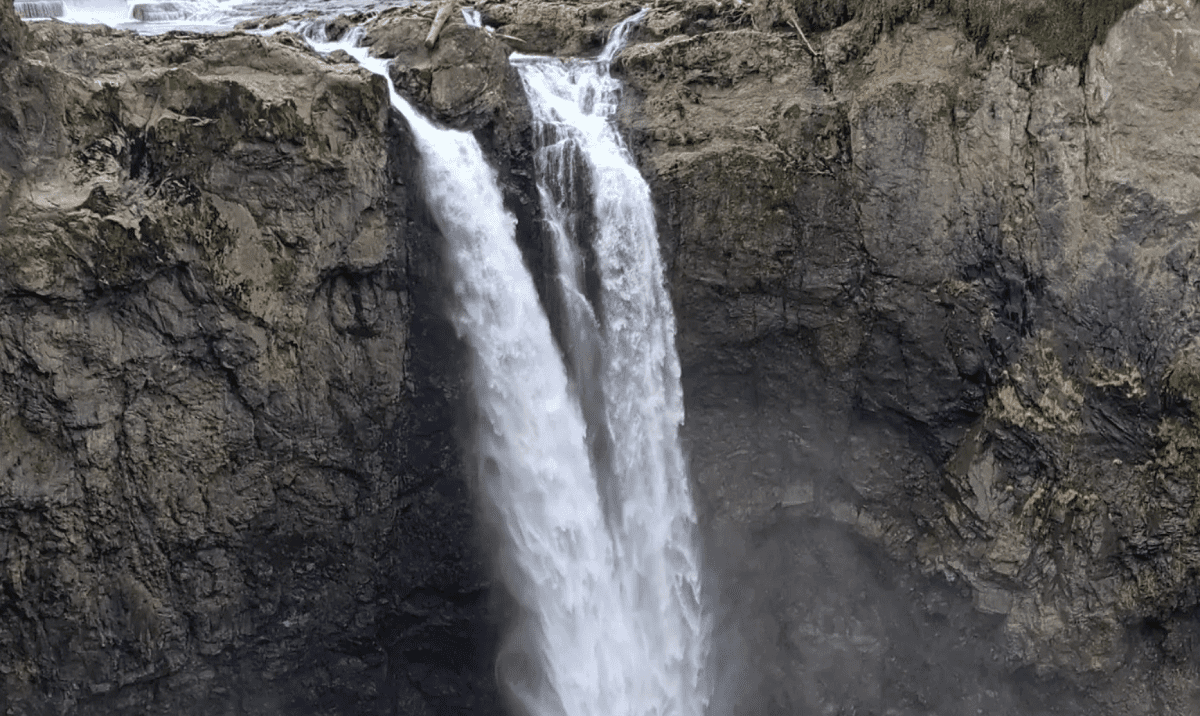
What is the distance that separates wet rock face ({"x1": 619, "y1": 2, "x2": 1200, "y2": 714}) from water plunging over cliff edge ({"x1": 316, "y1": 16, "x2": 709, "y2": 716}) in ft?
2.84

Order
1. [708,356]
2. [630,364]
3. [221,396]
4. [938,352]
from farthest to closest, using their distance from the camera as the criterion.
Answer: [708,356]
[938,352]
[630,364]
[221,396]

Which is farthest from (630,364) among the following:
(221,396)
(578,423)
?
(221,396)

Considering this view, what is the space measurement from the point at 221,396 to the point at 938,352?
36.4 ft

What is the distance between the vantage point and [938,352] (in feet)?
51.3

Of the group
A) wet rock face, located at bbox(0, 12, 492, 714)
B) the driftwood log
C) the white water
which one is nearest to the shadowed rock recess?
wet rock face, located at bbox(0, 12, 492, 714)

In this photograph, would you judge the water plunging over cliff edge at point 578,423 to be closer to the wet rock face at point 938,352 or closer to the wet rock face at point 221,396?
the wet rock face at point 221,396

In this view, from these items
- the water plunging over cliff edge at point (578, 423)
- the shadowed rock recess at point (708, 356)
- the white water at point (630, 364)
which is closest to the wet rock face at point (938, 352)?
the shadowed rock recess at point (708, 356)

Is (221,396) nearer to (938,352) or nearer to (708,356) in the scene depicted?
(708,356)

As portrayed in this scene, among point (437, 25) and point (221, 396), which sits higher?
point (437, 25)

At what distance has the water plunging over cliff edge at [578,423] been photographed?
14680mm

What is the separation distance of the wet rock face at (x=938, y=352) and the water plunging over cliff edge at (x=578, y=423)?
87 centimetres

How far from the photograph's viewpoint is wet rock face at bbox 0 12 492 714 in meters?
12.2

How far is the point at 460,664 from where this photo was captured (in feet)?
50.2

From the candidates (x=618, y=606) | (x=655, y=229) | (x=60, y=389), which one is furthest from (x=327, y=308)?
(x=618, y=606)
